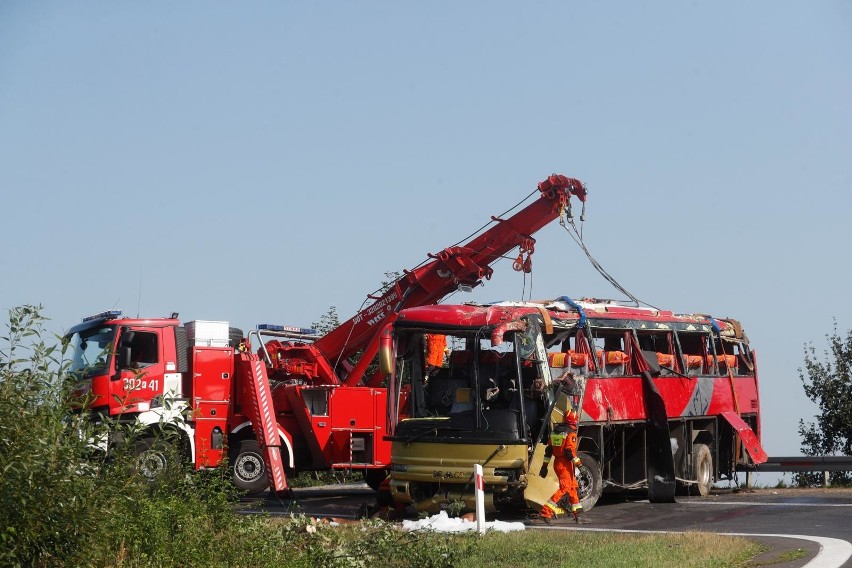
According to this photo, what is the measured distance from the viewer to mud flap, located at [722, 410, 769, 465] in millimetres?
22922

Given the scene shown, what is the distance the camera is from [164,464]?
13859 mm

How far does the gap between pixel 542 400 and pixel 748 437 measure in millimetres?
7696

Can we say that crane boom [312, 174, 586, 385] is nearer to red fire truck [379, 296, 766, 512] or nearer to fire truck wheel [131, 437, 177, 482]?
red fire truck [379, 296, 766, 512]

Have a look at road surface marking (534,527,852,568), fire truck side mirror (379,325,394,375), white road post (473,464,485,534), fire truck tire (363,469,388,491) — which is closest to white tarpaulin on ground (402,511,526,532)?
white road post (473,464,485,534)

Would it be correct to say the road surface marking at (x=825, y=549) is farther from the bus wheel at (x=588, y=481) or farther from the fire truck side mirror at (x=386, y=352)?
the fire truck side mirror at (x=386, y=352)

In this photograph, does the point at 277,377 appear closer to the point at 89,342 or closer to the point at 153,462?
the point at 89,342

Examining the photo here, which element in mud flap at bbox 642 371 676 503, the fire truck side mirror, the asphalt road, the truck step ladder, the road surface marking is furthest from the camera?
the truck step ladder

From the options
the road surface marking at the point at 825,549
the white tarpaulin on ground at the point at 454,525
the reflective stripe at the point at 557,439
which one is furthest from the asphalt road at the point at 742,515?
the reflective stripe at the point at 557,439

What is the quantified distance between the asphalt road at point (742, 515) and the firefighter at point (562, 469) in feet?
0.82

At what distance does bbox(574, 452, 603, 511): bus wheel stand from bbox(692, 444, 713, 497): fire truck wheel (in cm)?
396

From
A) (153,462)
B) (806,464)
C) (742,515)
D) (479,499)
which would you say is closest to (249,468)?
(479,499)

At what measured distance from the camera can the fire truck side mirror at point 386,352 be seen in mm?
17094

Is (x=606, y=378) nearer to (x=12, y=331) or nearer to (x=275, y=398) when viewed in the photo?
(x=275, y=398)

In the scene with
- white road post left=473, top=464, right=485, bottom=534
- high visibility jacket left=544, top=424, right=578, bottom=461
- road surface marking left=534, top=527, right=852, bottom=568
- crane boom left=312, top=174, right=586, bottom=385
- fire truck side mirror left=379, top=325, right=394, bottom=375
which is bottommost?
road surface marking left=534, top=527, right=852, bottom=568
